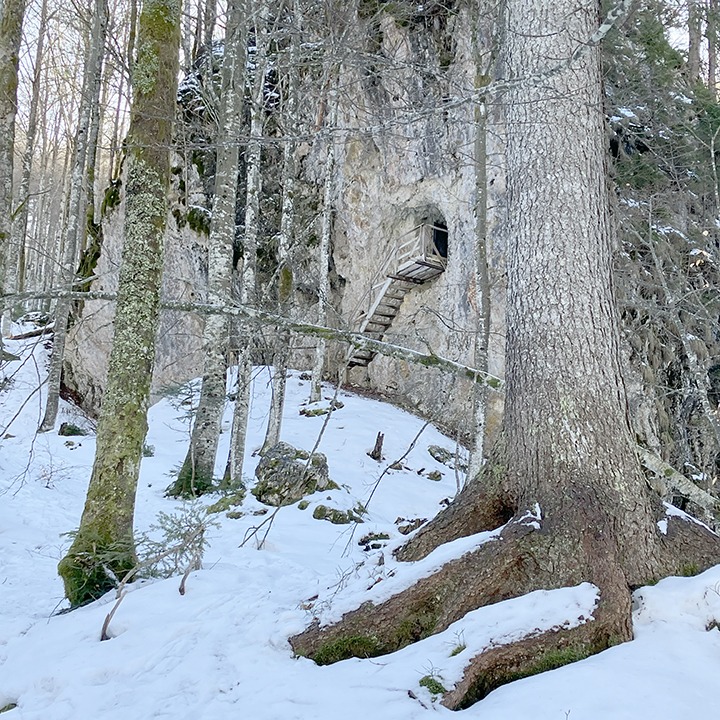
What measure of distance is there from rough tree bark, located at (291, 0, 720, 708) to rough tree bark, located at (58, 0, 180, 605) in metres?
1.88

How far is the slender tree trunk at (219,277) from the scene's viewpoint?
7.41 m

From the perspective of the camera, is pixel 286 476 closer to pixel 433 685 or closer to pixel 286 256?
pixel 286 256

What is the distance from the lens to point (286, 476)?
706 centimetres

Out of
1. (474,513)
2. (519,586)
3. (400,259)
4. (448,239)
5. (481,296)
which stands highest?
(448,239)

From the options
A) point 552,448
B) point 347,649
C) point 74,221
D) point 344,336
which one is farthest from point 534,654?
point 74,221

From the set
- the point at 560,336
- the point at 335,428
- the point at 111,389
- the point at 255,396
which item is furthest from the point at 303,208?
the point at 560,336

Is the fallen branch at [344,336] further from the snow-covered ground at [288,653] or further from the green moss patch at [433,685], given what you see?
the green moss patch at [433,685]

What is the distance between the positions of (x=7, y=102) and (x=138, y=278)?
7.06 ft

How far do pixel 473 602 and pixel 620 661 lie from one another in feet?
2.02

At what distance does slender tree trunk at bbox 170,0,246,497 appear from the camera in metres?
7.41

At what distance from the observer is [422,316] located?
546 inches

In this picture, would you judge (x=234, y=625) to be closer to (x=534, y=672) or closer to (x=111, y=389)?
(x=534, y=672)

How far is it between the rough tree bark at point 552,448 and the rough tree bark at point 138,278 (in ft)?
6.17

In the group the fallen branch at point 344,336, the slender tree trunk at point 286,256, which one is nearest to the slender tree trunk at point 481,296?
the slender tree trunk at point 286,256
